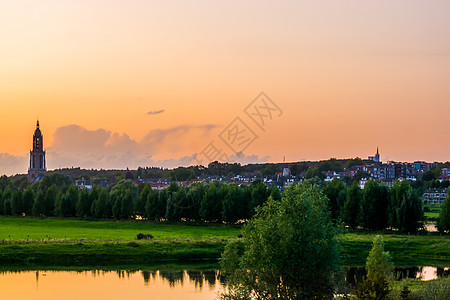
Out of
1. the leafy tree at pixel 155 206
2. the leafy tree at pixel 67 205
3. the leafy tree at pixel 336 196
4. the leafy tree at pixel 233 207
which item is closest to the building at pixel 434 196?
the leafy tree at pixel 336 196

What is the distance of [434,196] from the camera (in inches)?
5389

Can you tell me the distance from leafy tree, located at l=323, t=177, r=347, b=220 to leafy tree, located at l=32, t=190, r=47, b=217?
39.9 metres

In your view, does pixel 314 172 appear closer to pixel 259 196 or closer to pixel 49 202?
pixel 49 202

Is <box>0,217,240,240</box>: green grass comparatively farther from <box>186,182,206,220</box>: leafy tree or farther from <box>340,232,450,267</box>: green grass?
<box>340,232,450,267</box>: green grass

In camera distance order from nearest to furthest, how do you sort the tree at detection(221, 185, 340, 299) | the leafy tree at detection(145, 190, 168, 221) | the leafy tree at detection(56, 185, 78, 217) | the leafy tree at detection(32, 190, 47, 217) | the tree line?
the tree at detection(221, 185, 340, 299), the tree line, the leafy tree at detection(145, 190, 168, 221), the leafy tree at detection(56, 185, 78, 217), the leafy tree at detection(32, 190, 47, 217)

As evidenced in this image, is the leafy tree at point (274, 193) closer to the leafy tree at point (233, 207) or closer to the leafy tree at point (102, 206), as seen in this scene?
the leafy tree at point (233, 207)

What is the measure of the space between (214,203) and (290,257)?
47812mm

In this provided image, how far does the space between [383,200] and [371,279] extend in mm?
42431

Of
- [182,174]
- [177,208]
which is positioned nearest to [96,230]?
[177,208]

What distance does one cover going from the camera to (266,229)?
101ft

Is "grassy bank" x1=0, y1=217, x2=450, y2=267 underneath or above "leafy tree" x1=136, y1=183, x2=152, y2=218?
underneath

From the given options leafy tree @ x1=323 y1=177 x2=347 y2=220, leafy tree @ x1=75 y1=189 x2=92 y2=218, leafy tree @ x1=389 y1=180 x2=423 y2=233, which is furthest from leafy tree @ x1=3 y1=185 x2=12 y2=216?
leafy tree @ x1=389 y1=180 x2=423 y2=233

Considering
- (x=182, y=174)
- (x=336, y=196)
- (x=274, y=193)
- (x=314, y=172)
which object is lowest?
(x=336, y=196)

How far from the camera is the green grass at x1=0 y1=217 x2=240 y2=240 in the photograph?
204ft
